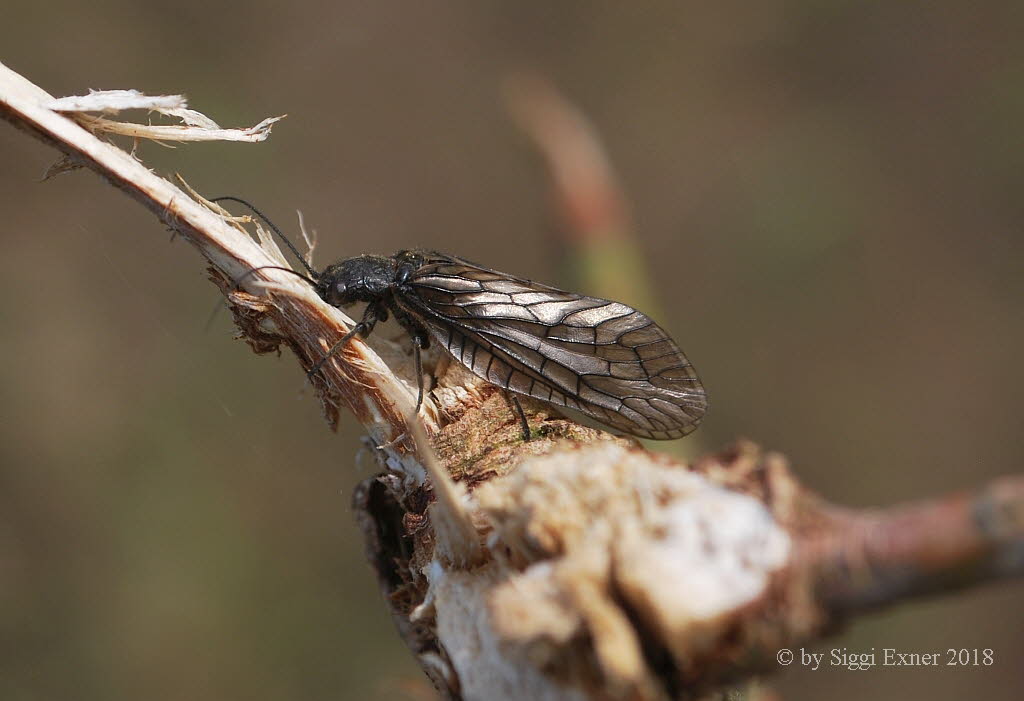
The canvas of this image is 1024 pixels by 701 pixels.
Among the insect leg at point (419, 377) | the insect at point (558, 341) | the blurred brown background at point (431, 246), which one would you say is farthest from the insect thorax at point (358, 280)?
the blurred brown background at point (431, 246)

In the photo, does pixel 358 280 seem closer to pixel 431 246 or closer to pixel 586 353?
pixel 586 353

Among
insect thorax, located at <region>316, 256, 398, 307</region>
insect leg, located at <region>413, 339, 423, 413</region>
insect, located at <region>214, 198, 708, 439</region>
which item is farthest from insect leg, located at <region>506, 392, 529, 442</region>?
insect thorax, located at <region>316, 256, 398, 307</region>

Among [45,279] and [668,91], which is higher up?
[668,91]

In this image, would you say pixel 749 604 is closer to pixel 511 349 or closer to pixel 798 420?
pixel 511 349

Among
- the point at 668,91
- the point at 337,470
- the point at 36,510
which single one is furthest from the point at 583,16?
the point at 36,510

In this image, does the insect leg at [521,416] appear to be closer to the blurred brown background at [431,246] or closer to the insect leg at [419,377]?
the insect leg at [419,377]
